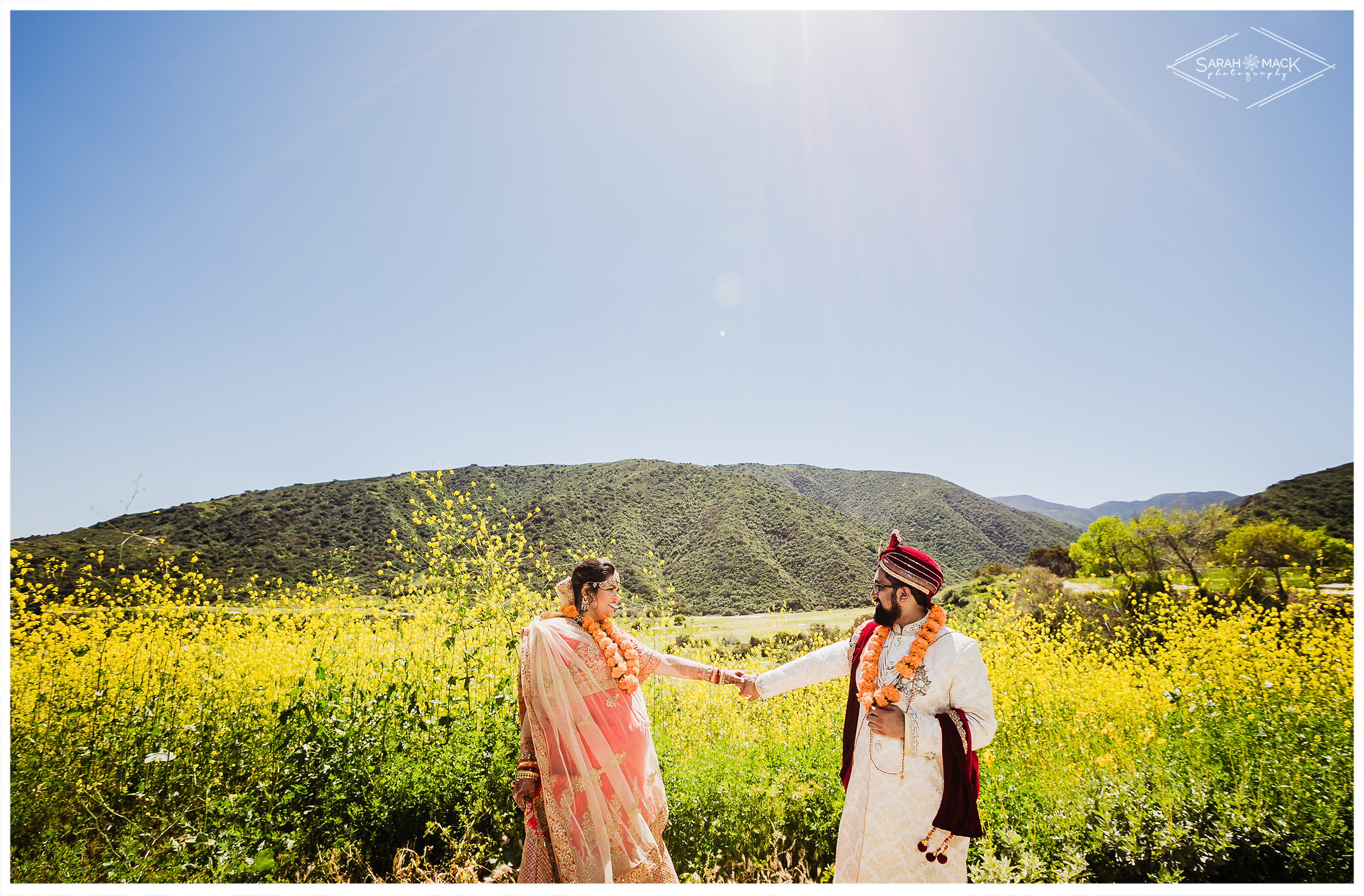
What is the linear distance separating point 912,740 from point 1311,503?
85.4ft

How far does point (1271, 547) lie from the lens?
1164 centimetres

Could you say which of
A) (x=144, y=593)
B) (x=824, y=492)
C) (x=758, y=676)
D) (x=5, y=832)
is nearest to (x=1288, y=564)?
(x=758, y=676)

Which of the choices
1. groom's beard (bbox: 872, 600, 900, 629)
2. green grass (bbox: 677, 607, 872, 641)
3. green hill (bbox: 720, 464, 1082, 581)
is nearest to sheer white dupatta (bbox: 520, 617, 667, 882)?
groom's beard (bbox: 872, 600, 900, 629)

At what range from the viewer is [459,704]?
3.42 meters

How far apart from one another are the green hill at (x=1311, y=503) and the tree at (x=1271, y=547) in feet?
13.6

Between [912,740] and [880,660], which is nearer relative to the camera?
[912,740]

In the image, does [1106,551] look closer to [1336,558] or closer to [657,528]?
[1336,558]

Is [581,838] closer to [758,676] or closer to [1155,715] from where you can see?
[758,676]

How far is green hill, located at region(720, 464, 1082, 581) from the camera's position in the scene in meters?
37.0

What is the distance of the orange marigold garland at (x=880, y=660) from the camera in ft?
7.36

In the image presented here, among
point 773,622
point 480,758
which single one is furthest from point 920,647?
point 773,622

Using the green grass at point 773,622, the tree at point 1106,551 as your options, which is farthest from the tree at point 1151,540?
the green grass at point 773,622

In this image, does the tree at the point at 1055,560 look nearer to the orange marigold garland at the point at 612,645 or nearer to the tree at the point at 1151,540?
the tree at the point at 1151,540

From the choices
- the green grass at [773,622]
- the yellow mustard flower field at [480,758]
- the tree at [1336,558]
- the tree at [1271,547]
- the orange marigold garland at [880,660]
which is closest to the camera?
the orange marigold garland at [880,660]
